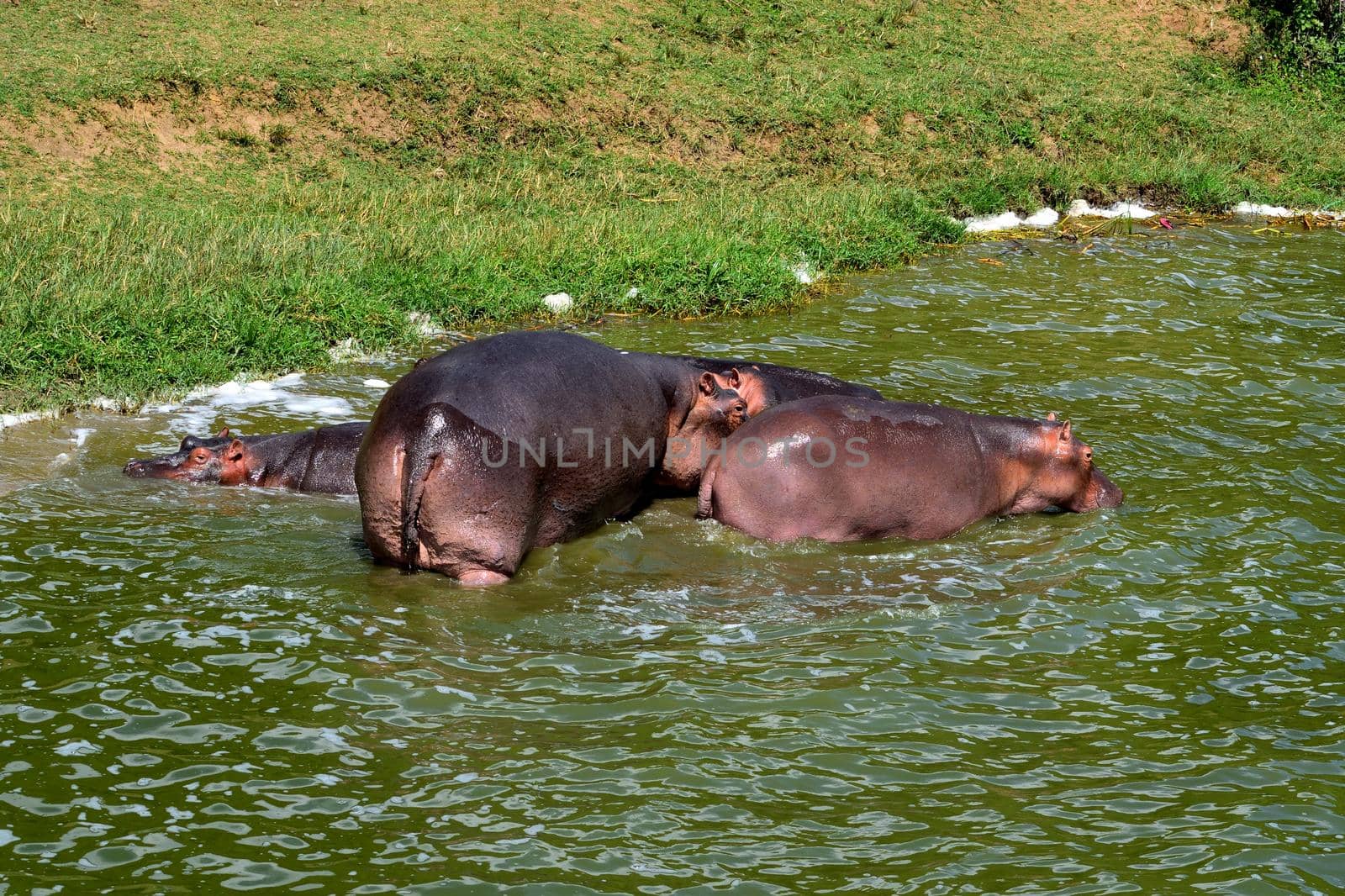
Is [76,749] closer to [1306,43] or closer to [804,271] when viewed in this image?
[804,271]

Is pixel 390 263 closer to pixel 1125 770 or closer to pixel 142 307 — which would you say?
pixel 142 307

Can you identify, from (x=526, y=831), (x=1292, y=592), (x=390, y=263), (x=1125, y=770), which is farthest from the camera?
(x=390, y=263)

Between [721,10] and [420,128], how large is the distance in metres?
5.94

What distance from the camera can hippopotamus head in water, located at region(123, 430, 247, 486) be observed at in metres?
7.52

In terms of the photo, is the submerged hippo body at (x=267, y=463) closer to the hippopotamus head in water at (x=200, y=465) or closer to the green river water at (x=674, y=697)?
the hippopotamus head in water at (x=200, y=465)

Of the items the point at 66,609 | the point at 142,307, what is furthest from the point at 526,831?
the point at 142,307

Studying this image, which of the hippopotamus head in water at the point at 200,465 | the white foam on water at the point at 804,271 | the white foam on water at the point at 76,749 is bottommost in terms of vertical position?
the white foam on water at the point at 76,749

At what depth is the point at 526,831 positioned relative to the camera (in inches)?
169

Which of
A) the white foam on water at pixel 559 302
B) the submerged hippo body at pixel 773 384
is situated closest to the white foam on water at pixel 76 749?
the submerged hippo body at pixel 773 384

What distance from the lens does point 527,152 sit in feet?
51.0

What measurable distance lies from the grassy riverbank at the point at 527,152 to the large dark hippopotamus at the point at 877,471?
160 inches

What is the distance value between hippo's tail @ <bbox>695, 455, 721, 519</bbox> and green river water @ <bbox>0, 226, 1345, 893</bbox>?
0.11 meters

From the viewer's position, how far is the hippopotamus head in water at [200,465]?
7516 mm

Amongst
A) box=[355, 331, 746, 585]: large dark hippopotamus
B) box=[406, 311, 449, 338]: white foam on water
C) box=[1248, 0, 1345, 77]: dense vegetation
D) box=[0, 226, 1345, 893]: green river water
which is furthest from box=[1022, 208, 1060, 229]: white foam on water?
box=[355, 331, 746, 585]: large dark hippopotamus
